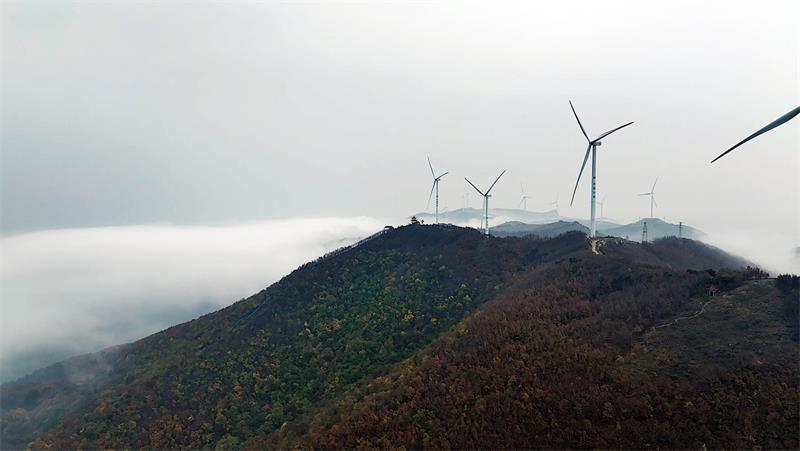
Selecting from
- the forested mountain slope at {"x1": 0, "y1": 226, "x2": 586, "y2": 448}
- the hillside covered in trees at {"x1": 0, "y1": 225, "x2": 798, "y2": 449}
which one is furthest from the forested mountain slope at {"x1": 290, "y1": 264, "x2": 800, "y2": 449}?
the forested mountain slope at {"x1": 0, "y1": 226, "x2": 586, "y2": 448}

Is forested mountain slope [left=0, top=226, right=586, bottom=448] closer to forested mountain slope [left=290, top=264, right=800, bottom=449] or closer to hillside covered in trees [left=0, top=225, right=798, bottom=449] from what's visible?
hillside covered in trees [left=0, top=225, right=798, bottom=449]

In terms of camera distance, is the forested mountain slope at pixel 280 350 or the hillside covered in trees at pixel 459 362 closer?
the hillside covered in trees at pixel 459 362

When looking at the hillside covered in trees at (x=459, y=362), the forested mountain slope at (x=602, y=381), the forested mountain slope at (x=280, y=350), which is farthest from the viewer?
the forested mountain slope at (x=280, y=350)

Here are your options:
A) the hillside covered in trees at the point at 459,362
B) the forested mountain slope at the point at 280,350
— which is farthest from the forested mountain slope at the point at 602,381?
the forested mountain slope at the point at 280,350

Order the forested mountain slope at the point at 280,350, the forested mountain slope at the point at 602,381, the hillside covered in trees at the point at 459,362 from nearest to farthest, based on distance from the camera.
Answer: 1. the forested mountain slope at the point at 602,381
2. the hillside covered in trees at the point at 459,362
3. the forested mountain slope at the point at 280,350

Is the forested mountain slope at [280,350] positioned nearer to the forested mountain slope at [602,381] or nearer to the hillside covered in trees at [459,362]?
the hillside covered in trees at [459,362]

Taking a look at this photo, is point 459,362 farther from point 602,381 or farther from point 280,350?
point 280,350

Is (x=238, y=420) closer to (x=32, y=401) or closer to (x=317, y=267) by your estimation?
(x=317, y=267)

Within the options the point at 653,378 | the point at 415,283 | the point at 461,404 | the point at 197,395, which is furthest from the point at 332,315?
the point at 653,378

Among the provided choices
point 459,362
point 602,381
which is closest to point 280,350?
point 459,362
